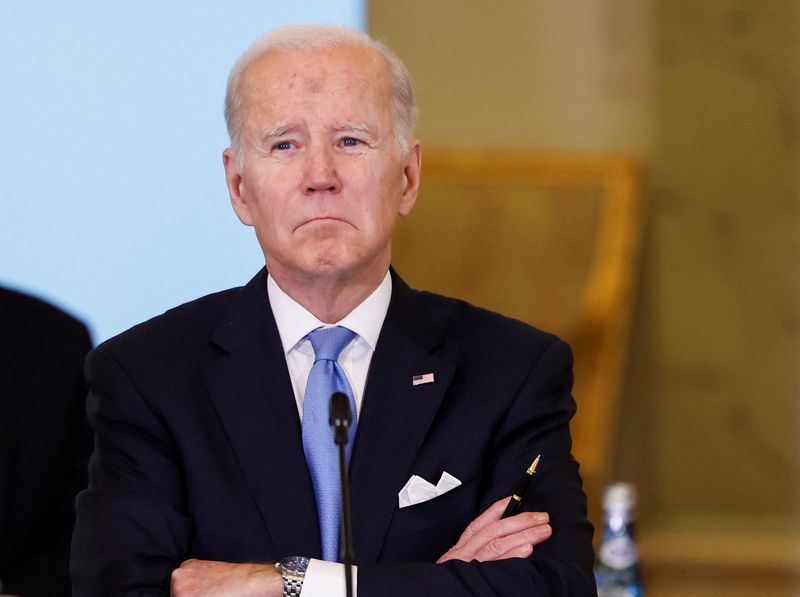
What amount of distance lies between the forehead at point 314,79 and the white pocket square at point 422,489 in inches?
28.3

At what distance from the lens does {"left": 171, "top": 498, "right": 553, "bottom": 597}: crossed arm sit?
2408 mm

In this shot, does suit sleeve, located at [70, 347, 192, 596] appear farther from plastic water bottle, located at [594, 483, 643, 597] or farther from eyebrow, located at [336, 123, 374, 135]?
plastic water bottle, located at [594, 483, 643, 597]

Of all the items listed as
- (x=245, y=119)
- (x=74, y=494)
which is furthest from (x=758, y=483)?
(x=245, y=119)

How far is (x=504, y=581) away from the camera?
243 cm

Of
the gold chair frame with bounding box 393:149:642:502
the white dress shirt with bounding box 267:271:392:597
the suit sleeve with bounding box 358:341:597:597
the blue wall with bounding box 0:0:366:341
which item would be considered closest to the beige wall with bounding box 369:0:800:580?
the gold chair frame with bounding box 393:149:642:502

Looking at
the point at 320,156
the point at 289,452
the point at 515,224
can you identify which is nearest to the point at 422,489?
the point at 289,452

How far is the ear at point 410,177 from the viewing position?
Answer: 109 inches

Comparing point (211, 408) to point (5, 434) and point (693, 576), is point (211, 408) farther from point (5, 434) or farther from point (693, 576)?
point (693, 576)

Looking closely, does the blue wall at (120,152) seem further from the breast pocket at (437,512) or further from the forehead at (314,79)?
the breast pocket at (437,512)

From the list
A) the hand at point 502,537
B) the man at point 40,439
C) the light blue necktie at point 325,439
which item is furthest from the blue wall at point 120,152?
the hand at point 502,537

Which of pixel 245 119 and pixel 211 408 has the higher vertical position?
pixel 245 119

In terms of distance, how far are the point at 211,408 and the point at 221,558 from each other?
0.29 m

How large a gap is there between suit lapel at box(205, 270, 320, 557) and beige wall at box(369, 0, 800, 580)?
3481 mm

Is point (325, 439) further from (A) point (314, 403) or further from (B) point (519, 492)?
(B) point (519, 492)
